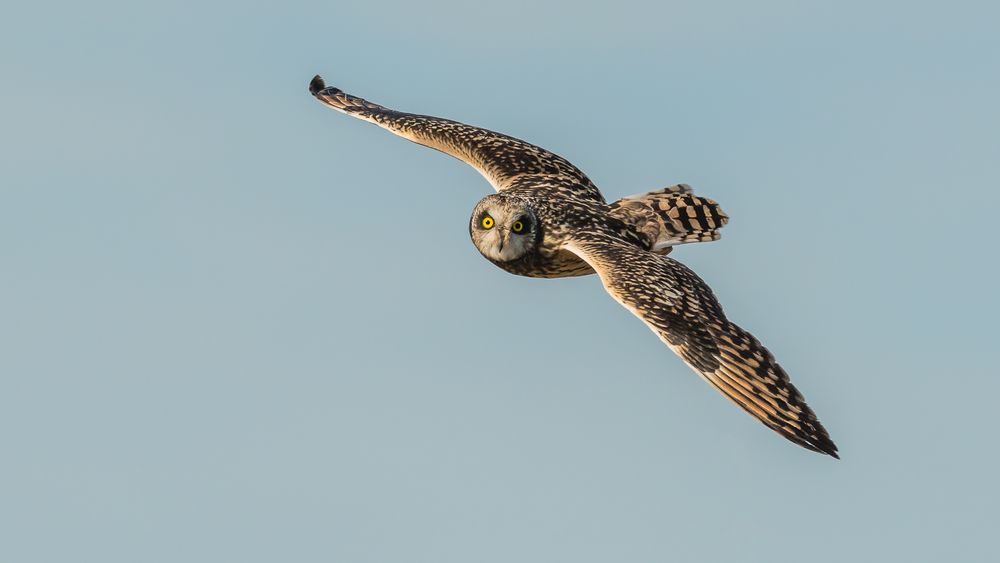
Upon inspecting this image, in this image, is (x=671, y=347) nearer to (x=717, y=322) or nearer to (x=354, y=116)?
(x=717, y=322)

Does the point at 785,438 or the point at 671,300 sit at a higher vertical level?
the point at 671,300

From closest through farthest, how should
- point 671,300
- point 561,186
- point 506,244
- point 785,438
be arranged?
point 785,438, point 671,300, point 506,244, point 561,186

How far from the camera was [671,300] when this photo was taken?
22969 mm

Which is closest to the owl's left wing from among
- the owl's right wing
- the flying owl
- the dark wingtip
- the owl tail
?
the flying owl

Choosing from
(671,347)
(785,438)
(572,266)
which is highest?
(572,266)

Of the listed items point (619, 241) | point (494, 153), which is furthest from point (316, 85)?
point (619, 241)

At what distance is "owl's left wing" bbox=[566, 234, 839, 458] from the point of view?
21453mm

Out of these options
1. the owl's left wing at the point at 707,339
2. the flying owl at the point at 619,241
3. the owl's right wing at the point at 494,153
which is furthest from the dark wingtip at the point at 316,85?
the owl's left wing at the point at 707,339

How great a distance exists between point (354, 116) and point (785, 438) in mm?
12066

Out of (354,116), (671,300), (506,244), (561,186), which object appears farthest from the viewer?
(354,116)

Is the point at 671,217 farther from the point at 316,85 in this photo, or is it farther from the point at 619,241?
the point at 316,85

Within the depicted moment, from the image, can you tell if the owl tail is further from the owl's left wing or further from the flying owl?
the owl's left wing

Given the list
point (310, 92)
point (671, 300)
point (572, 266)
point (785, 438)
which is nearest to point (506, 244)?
point (572, 266)

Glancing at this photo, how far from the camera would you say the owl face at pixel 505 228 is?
2511cm
